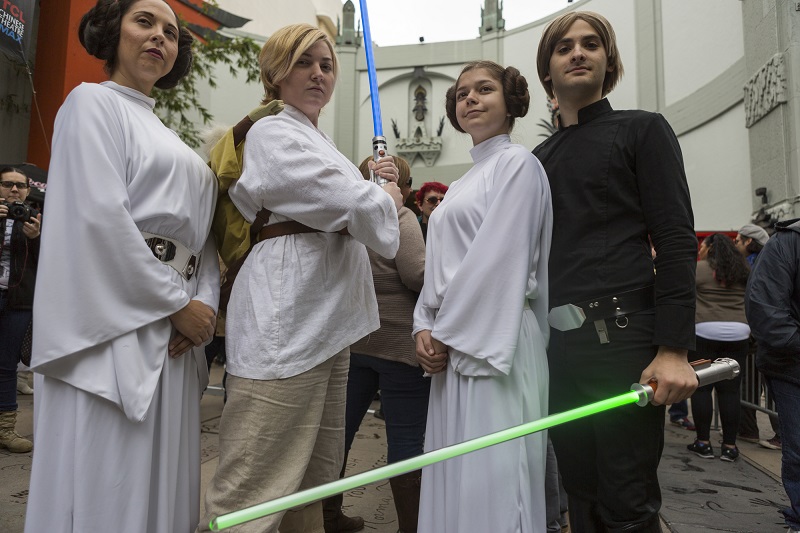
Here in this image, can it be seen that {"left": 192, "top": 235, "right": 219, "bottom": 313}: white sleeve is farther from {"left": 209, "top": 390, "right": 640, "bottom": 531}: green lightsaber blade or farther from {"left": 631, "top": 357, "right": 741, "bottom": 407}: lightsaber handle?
{"left": 631, "top": 357, "right": 741, "bottom": 407}: lightsaber handle

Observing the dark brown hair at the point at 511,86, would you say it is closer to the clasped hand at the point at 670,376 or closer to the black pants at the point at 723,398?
the clasped hand at the point at 670,376

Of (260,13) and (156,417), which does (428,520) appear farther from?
(260,13)

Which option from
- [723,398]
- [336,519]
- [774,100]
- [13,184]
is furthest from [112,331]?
[774,100]

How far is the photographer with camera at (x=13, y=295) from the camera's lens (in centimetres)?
322

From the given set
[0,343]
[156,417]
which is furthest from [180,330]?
[0,343]

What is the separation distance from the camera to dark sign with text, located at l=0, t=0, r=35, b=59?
4.48m

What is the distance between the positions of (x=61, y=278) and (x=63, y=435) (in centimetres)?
36

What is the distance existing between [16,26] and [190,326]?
4820mm

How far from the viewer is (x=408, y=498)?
7.20 ft

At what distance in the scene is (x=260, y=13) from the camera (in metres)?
12.8

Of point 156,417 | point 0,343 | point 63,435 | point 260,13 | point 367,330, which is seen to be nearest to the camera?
point 63,435

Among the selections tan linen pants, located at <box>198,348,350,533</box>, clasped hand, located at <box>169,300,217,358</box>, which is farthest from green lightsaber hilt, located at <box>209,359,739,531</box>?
clasped hand, located at <box>169,300,217,358</box>

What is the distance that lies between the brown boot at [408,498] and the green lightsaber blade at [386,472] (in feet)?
3.97

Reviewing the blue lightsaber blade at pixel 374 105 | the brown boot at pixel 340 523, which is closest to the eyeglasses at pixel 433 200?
the blue lightsaber blade at pixel 374 105
